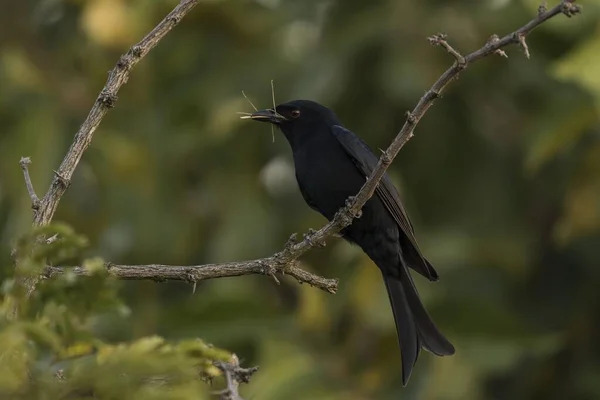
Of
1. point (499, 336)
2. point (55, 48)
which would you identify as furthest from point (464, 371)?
point (55, 48)

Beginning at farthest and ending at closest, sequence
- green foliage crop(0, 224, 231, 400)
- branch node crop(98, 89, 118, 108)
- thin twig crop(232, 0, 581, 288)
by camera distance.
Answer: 1. branch node crop(98, 89, 118, 108)
2. thin twig crop(232, 0, 581, 288)
3. green foliage crop(0, 224, 231, 400)

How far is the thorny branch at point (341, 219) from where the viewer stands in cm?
269

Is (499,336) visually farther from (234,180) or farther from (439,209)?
(234,180)

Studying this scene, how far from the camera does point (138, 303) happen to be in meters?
7.10

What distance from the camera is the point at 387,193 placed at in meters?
4.54

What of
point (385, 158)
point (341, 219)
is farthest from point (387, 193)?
point (385, 158)

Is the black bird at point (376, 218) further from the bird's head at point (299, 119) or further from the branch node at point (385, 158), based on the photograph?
the branch node at point (385, 158)

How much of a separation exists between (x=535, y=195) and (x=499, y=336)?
7.02 ft

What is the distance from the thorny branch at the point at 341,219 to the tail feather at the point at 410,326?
904 millimetres

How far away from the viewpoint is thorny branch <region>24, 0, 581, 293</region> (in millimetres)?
2693

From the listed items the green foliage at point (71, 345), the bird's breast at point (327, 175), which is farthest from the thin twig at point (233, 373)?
the bird's breast at point (327, 175)

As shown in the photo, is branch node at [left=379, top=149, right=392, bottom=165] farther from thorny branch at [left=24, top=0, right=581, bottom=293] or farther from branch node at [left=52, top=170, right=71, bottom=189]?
branch node at [left=52, top=170, right=71, bottom=189]

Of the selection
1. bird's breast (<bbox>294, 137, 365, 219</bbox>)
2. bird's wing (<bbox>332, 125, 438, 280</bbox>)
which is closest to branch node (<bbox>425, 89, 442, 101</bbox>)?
bird's wing (<bbox>332, 125, 438, 280</bbox>)

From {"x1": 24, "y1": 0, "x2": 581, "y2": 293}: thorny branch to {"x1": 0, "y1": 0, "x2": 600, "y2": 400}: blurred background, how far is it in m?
2.71
